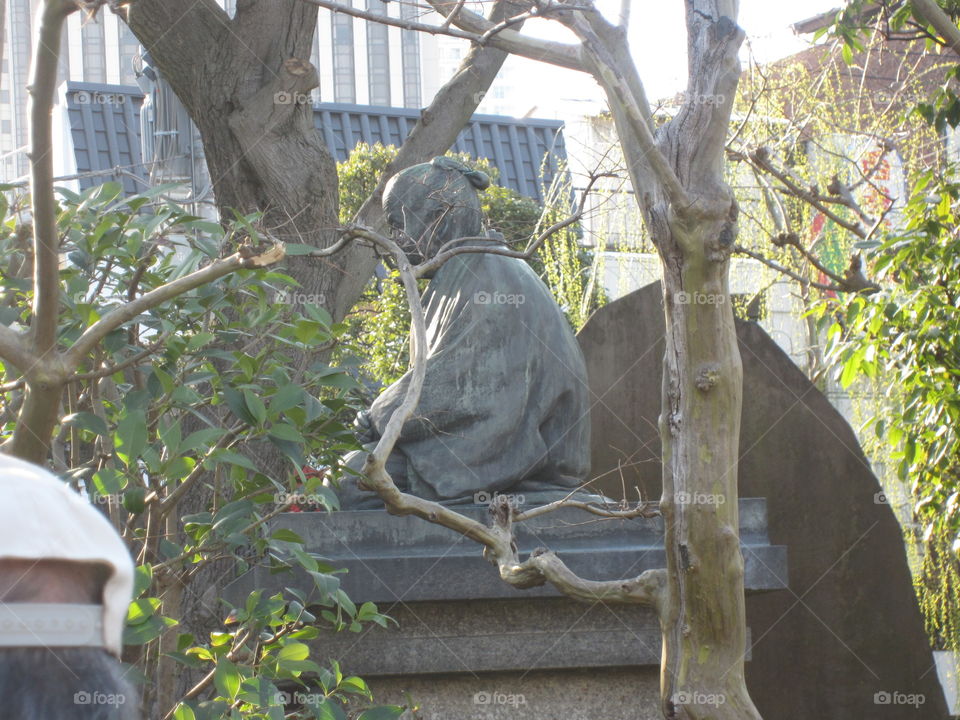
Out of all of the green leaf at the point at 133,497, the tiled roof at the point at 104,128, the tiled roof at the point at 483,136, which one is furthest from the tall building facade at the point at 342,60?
the green leaf at the point at 133,497

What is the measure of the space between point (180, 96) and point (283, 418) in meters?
4.00

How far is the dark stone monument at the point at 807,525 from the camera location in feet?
25.0

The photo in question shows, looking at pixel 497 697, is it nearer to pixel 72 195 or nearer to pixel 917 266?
pixel 72 195

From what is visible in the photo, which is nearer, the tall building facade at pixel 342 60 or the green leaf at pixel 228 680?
the green leaf at pixel 228 680

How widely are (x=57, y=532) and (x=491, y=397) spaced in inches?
159

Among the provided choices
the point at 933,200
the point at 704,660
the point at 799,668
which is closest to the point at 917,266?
the point at 933,200

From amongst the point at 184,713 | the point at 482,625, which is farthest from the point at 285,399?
the point at 482,625

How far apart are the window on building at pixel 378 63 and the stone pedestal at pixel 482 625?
26954 mm

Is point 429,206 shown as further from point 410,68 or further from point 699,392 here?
point 410,68

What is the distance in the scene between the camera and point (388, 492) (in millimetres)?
3432

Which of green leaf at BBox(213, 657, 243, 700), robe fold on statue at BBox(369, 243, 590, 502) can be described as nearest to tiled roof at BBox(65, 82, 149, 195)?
robe fold on statue at BBox(369, 243, 590, 502)

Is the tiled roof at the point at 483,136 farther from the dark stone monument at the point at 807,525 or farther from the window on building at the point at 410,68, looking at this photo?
the window on building at the point at 410,68

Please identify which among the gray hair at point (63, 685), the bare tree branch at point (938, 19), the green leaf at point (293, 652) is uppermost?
the bare tree branch at point (938, 19)

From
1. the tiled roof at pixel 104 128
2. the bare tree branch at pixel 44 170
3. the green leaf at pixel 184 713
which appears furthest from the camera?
the tiled roof at pixel 104 128
